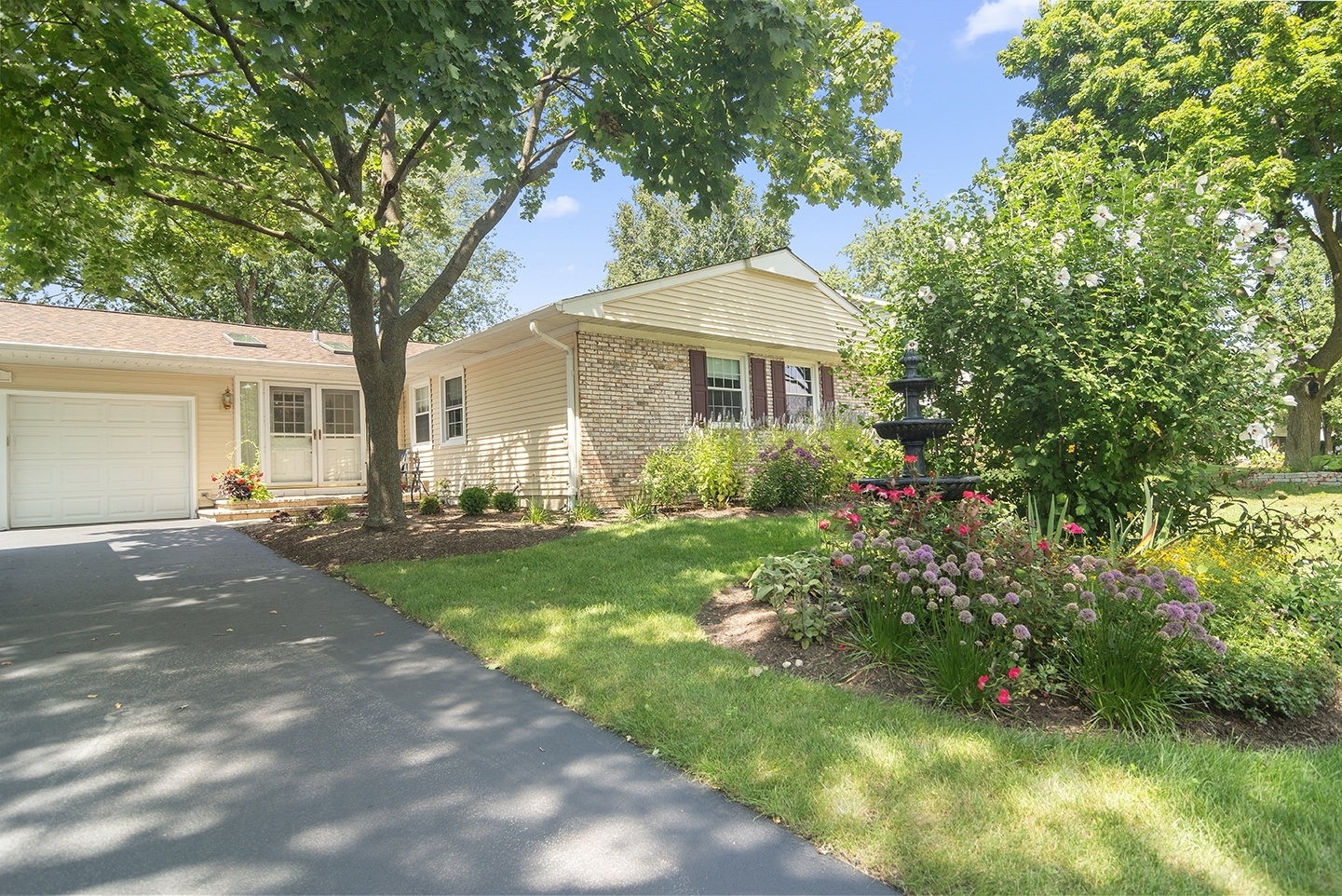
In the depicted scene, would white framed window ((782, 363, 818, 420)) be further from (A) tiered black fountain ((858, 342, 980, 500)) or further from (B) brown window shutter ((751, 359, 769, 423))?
(A) tiered black fountain ((858, 342, 980, 500))

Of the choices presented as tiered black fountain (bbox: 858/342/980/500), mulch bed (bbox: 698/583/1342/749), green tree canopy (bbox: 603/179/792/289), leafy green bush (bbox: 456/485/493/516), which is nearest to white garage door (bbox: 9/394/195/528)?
leafy green bush (bbox: 456/485/493/516)

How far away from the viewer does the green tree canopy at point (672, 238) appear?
106 feet

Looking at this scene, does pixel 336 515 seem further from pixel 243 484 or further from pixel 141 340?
pixel 141 340

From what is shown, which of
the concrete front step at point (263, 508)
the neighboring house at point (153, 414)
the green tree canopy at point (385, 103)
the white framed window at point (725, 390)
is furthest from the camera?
the white framed window at point (725, 390)

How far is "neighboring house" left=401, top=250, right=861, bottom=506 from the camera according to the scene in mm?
10766

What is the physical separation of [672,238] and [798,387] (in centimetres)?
2101

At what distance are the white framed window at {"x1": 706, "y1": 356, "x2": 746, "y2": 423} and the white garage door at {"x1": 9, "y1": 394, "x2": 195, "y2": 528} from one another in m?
9.98

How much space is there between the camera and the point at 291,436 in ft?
45.4

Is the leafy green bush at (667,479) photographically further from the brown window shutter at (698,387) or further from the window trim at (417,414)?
the window trim at (417,414)

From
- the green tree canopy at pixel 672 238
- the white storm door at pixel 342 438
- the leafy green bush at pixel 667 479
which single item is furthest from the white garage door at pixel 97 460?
the green tree canopy at pixel 672 238

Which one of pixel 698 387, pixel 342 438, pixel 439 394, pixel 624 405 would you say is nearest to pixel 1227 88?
pixel 698 387

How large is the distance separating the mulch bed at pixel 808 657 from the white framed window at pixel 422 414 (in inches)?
270

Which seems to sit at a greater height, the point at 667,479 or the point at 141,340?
the point at 141,340

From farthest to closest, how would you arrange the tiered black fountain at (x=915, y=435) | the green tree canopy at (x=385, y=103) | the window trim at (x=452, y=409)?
1. the window trim at (x=452, y=409)
2. the green tree canopy at (x=385, y=103)
3. the tiered black fountain at (x=915, y=435)
